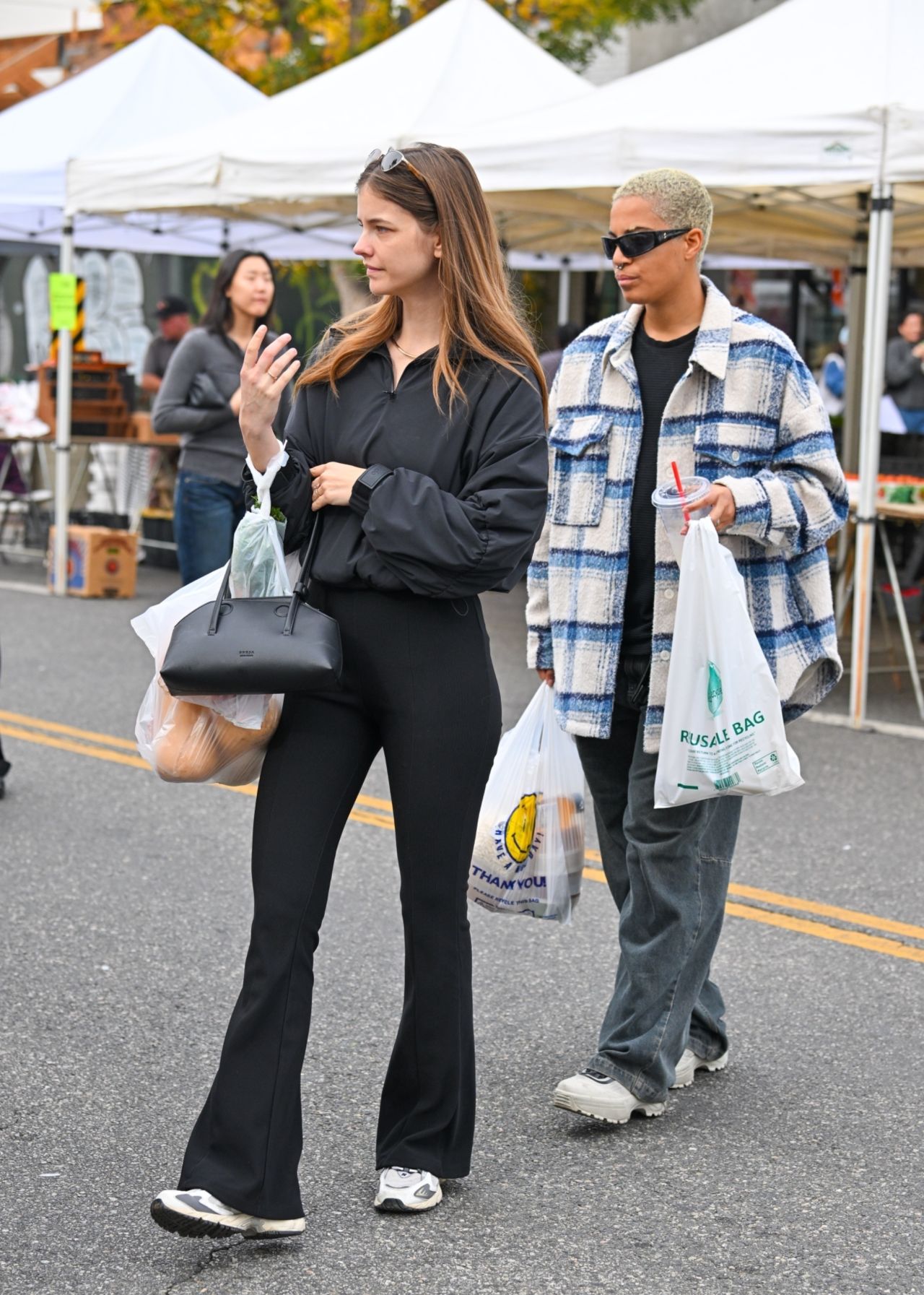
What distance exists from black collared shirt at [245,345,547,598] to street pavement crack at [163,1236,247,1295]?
1.20m

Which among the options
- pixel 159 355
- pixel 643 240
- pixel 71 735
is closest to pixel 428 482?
pixel 643 240

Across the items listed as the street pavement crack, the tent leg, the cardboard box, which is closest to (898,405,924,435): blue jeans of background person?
the tent leg

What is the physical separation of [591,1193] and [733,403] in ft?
5.36

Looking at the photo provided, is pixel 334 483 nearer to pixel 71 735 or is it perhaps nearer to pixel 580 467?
pixel 580 467

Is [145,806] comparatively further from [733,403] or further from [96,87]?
[96,87]

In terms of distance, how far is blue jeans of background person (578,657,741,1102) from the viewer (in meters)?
3.71

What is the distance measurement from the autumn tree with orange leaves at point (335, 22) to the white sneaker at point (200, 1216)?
14457 mm

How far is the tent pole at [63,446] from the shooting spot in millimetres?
12164

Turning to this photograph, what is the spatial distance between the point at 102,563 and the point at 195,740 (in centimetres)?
937

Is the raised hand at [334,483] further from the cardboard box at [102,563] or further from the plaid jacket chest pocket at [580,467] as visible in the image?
the cardboard box at [102,563]

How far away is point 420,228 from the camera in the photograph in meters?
3.12

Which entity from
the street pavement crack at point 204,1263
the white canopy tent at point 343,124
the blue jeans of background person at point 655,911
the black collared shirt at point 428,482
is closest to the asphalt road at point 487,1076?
the street pavement crack at point 204,1263

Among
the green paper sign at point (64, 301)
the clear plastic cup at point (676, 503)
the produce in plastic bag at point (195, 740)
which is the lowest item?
the produce in plastic bag at point (195, 740)

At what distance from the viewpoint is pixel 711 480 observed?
366 cm
